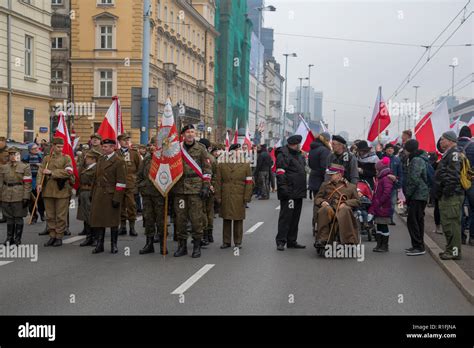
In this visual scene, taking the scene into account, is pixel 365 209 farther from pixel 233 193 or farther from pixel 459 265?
pixel 459 265

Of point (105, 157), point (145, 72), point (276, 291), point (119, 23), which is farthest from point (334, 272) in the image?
point (119, 23)

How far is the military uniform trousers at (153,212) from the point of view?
429 inches

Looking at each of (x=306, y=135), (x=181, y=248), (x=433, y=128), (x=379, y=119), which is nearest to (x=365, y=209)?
(x=433, y=128)

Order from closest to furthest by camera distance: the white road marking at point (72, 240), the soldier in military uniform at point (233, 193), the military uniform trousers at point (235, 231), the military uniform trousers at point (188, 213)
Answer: the military uniform trousers at point (188, 213) < the soldier in military uniform at point (233, 193) < the military uniform trousers at point (235, 231) < the white road marking at point (72, 240)

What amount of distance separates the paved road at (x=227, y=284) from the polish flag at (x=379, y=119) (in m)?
4.62

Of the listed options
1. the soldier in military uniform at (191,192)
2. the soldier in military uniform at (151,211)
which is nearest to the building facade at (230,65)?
the soldier in military uniform at (151,211)

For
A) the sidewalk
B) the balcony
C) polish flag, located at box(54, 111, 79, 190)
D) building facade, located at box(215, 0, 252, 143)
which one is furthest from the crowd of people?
building facade, located at box(215, 0, 252, 143)

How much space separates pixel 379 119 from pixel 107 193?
7.10 m

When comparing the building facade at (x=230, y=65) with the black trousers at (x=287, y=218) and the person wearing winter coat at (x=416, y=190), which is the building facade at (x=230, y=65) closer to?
the black trousers at (x=287, y=218)

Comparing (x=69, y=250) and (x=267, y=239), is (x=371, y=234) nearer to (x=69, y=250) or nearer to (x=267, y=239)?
(x=267, y=239)

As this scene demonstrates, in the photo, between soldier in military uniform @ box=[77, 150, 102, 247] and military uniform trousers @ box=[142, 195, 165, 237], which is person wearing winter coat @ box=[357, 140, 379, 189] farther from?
soldier in military uniform @ box=[77, 150, 102, 247]

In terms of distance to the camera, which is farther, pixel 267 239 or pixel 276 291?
pixel 267 239

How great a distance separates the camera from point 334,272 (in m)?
9.32

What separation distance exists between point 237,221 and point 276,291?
3.68 m
